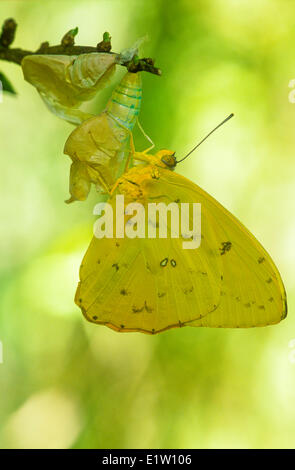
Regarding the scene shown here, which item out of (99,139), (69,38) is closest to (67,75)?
(69,38)

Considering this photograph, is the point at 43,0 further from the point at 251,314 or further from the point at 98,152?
the point at 251,314

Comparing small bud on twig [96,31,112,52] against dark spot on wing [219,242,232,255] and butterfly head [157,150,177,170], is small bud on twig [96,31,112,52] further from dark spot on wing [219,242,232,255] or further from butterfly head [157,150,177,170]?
dark spot on wing [219,242,232,255]

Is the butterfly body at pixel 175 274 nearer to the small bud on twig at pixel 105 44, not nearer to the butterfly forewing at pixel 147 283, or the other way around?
the butterfly forewing at pixel 147 283

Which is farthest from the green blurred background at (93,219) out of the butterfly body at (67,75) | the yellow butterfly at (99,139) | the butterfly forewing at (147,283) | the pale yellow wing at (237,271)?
the butterfly body at (67,75)

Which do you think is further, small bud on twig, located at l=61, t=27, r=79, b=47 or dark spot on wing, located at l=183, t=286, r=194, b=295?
dark spot on wing, located at l=183, t=286, r=194, b=295

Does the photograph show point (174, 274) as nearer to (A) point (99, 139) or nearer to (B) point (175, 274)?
(B) point (175, 274)

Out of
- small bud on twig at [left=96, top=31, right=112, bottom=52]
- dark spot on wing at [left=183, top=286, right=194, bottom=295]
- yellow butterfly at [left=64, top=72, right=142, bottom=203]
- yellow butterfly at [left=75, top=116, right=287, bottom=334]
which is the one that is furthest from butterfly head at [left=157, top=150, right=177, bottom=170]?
small bud on twig at [left=96, top=31, right=112, bottom=52]
